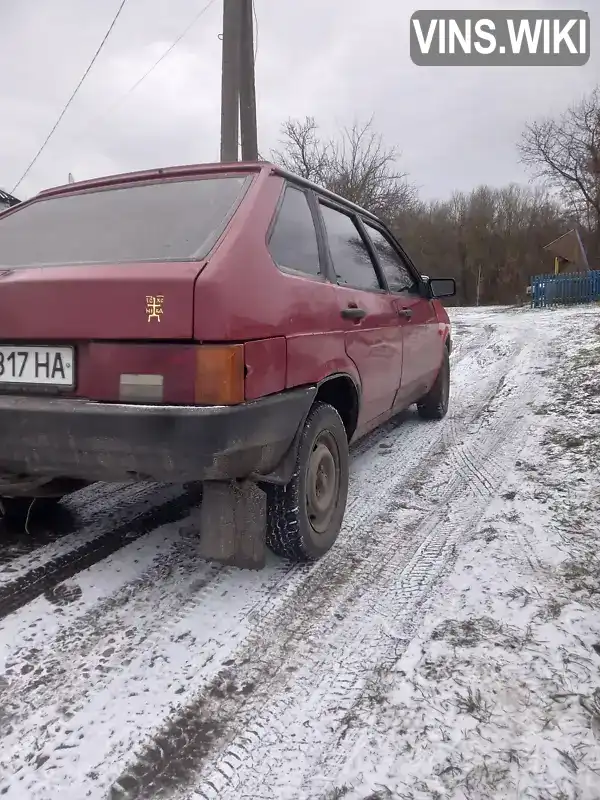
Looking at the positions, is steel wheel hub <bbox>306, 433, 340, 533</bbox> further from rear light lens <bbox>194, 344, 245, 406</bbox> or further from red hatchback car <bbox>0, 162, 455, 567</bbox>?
rear light lens <bbox>194, 344, 245, 406</bbox>

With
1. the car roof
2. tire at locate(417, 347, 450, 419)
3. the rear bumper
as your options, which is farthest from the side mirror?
the rear bumper

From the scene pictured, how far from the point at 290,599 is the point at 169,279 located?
4.39ft

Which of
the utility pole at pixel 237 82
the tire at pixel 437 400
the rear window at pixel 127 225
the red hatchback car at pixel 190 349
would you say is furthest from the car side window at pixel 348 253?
the utility pole at pixel 237 82

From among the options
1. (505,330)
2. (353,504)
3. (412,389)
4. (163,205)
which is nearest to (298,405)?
(163,205)

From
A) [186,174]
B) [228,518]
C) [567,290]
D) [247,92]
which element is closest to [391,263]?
[186,174]

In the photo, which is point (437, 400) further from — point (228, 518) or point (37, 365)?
point (37, 365)

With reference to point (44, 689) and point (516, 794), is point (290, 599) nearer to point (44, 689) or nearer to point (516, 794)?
point (44, 689)

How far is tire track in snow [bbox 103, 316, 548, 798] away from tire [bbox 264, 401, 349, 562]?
0.14 meters

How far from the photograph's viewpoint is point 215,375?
1843 millimetres

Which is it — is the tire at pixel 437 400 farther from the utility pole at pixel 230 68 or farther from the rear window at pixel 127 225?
the utility pole at pixel 230 68

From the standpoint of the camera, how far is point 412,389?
4227 millimetres

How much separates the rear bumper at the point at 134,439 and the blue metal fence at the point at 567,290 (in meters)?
19.1

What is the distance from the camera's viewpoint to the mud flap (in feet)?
7.02

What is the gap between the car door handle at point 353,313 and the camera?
A: 2.78m
